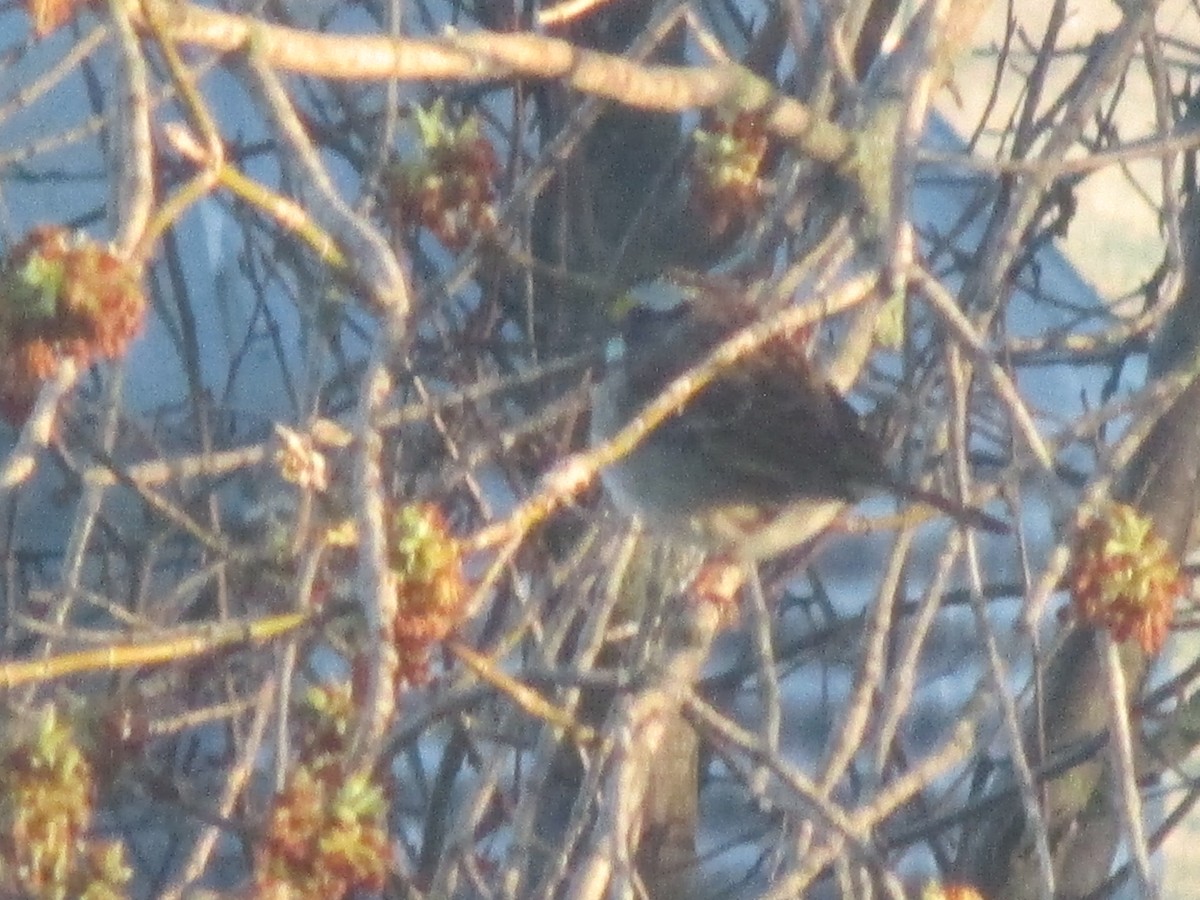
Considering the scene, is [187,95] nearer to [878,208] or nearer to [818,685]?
[878,208]

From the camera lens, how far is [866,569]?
4801 mm

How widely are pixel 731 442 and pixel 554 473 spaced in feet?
4.41

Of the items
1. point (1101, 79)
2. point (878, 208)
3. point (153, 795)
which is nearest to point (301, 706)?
point (153, 795)

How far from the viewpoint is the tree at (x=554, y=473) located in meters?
1.59

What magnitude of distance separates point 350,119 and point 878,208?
0.98 meters

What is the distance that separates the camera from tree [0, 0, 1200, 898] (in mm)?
1586

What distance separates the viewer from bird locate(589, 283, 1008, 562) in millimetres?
2674

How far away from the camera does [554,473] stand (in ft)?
5.29

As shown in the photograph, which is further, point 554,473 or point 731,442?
point 731,442

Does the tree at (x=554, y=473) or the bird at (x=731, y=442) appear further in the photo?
the bird at (x=731, y=442)

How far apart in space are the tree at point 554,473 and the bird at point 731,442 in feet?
0.21

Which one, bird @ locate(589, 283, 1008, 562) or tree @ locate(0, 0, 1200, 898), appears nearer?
tree @ locate(0, 0, 1200, 898)

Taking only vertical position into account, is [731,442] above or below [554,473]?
below

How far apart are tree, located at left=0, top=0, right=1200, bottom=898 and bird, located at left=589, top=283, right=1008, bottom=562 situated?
0.21 ft
